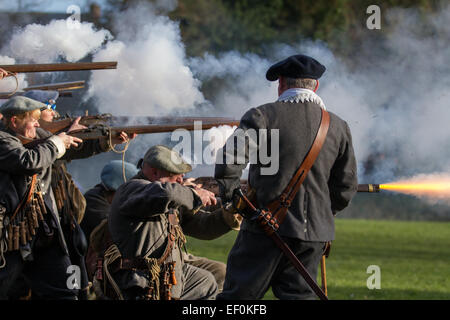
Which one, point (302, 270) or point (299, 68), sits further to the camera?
point (299, 68)

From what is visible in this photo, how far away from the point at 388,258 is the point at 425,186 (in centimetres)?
725

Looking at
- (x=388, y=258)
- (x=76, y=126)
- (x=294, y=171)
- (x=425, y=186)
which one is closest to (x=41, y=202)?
(x=76, y=126)

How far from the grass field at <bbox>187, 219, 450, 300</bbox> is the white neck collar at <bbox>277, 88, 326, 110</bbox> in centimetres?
411

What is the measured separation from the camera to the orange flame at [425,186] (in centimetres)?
548

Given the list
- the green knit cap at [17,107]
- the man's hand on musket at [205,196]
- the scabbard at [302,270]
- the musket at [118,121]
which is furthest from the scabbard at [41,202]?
the scabbard at [302,270]

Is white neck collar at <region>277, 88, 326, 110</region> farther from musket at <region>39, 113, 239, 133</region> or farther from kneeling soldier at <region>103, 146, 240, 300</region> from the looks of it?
musket at <region>39, 113, 239, 133</region>

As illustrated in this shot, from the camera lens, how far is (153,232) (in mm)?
5484

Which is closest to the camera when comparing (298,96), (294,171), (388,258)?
(294,171)

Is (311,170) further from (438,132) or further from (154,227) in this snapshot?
(438,132)

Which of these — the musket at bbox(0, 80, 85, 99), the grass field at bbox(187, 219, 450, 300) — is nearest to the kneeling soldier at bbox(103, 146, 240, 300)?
the musket at bbox(0, 80, 85, 99)

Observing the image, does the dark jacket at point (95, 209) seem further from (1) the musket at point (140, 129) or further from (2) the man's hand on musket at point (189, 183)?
(2) the man's hand on musket at point (189, 183)

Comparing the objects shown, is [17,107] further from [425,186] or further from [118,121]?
[425,186]

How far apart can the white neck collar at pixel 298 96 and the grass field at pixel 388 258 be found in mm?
4111
